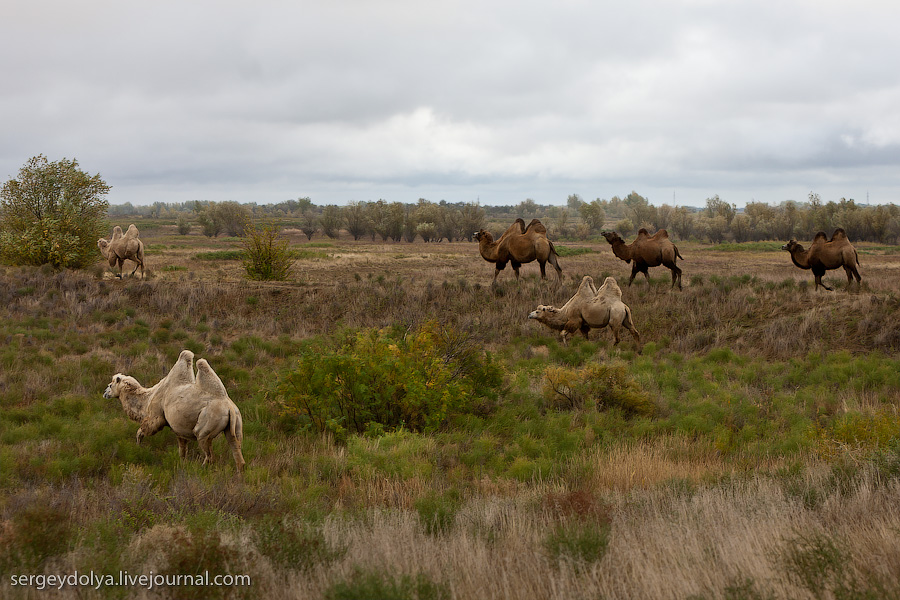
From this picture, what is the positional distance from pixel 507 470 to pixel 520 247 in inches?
553

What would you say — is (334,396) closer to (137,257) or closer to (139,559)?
(139,559)

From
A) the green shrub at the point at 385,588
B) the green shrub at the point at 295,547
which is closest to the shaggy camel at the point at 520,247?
the green shrub at the point at 295,547

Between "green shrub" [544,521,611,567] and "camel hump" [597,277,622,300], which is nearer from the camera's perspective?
"green shrub" [544,521,611,567]

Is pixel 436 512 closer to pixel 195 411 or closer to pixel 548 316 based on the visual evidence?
pixel 195 411

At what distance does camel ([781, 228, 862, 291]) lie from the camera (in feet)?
61.0

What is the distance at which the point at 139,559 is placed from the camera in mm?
4391

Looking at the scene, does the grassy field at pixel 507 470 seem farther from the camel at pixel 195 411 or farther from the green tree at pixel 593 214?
the green tree at pixel 593 214

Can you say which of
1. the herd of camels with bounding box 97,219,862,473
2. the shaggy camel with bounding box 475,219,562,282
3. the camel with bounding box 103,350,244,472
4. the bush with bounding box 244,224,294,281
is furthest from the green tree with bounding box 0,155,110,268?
the camel with bounding box 103,350,244,472

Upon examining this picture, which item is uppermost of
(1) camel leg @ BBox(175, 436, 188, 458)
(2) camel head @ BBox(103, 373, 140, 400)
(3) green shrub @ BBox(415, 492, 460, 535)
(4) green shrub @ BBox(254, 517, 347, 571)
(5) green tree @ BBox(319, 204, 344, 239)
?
(5) green tree @ BBox(319, 204, 344, 239)

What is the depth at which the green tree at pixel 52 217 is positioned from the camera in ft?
72.8

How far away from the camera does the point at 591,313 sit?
13.9m

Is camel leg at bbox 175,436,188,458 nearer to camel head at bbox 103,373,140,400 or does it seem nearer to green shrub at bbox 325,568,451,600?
camel head at bbox 103,373,140,400

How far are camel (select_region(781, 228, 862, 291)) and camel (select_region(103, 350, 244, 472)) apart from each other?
1700cm

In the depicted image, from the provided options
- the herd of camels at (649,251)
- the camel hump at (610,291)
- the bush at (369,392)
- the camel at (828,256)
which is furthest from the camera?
the herd of camels at (649,251)
